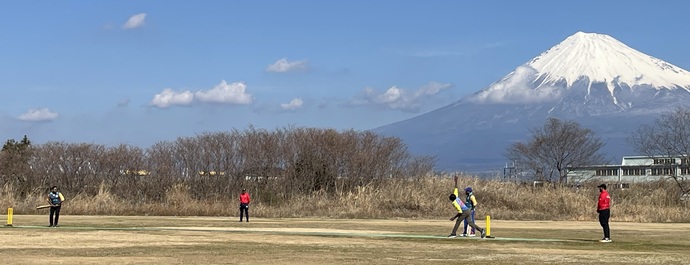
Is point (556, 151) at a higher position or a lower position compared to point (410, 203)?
higher

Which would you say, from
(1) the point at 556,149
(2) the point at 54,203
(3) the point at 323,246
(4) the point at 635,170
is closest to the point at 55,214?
(2) the point at 54,203

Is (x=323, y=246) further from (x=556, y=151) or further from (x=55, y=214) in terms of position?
(x=556, y=151)

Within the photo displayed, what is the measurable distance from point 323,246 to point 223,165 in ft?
119

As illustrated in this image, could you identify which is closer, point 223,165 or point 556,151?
point 223,165

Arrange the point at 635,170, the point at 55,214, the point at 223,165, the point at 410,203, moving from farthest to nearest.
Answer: the point at 635,170 < the point at 223,165 < the point at 410,203 < the point at 55,214

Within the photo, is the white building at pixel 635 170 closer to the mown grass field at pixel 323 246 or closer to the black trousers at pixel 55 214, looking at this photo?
the mown grass field at pixel 323 246

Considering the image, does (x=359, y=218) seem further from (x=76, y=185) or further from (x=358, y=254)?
(x=358, y=254)

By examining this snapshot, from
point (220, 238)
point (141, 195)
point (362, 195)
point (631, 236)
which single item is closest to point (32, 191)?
point (141, 195)

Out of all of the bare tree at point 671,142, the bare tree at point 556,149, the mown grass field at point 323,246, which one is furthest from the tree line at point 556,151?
the mown grass field at point 323,246

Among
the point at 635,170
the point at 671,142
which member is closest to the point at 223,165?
the point at 671,142

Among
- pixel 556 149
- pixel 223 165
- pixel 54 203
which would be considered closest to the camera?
pixel 54 203

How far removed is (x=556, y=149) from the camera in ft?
347

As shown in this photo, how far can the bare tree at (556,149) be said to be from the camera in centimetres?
10475

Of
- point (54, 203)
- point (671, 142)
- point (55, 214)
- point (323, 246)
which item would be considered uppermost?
point (671, 142)
